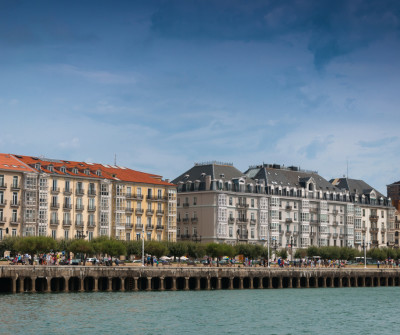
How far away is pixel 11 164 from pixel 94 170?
16.8 m

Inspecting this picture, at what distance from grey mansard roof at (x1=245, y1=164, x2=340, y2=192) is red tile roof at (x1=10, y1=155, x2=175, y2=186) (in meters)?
28.3

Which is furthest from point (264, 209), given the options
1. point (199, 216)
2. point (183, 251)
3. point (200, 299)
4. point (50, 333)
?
point (50, 333)

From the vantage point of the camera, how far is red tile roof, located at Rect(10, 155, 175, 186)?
136m

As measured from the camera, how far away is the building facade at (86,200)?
13075 cm

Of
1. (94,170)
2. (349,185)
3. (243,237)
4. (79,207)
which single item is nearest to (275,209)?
(243,237)

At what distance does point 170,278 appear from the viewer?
104 m

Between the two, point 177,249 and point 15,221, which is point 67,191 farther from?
point 177,249

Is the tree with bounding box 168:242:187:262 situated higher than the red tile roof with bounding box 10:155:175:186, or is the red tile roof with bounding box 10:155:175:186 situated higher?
the red tile roof with bounding box 10:155:175:186

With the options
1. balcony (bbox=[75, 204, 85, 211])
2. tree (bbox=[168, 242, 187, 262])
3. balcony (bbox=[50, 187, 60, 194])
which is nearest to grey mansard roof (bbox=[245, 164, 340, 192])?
tree (bbox=[168, 242, 187, 262])

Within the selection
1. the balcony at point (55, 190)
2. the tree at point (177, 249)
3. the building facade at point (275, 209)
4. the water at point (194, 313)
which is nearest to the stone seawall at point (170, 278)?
the water at point (194, 313)

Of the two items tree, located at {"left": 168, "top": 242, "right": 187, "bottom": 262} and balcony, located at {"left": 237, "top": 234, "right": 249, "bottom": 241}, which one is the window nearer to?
tree, located at {"left": 168, "top": 242, "right": 187, "bottom": 262}

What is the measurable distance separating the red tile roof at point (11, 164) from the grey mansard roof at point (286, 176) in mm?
57947

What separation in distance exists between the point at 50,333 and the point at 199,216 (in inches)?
4032

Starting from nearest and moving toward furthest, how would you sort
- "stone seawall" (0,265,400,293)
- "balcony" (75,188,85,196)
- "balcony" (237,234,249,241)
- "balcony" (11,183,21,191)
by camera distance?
1. "stone seawall" (0,265,400,293)
2. "balcony" (11,183,21,191)
3. "balcony" (75,188,85,196)
4. "balcony" (237,234,249,241)
